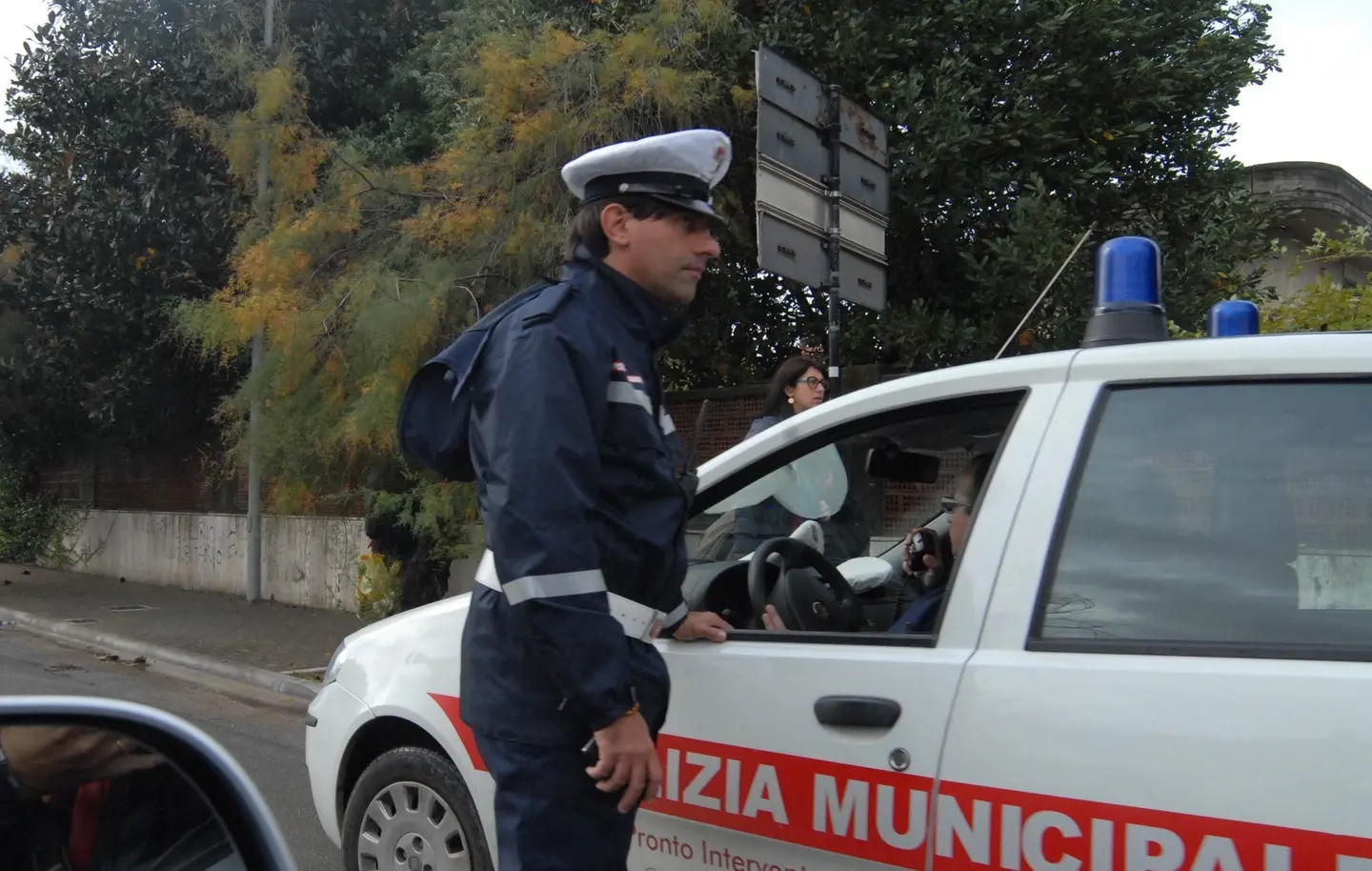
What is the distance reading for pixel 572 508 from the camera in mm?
1936

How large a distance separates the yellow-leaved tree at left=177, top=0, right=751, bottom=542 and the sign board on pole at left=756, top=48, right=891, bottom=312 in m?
2.54

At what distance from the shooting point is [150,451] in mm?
16375

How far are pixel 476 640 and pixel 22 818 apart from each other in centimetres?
104

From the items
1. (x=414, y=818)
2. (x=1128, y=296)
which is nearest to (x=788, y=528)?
(x=1128, y=296)

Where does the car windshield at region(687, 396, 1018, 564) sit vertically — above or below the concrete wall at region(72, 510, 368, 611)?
above

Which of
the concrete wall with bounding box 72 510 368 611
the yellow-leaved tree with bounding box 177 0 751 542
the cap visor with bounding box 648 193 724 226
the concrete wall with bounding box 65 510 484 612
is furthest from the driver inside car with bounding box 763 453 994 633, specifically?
the concrete wall with bounding box 72 510 368 611

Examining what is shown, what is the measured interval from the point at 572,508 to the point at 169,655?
9203 mm

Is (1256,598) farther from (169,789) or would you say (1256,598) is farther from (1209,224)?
(1209,224)

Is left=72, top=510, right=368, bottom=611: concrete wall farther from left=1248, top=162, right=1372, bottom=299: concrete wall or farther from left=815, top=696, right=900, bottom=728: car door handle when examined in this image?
left=815, top=696, right=900, bottom=728: car door handle

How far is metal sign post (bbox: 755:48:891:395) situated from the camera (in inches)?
227

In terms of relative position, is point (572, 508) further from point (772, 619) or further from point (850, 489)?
point (850, 489)

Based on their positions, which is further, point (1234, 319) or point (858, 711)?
point (1234, 319)

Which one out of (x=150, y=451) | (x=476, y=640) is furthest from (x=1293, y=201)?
(x=150, y=451)

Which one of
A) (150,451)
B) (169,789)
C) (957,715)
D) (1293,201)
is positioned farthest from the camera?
(150,451)
